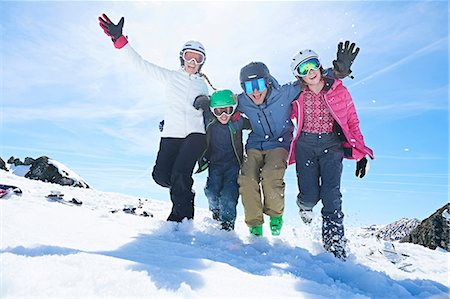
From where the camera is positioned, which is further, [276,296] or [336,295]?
[336,295]

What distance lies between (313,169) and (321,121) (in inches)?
25.6

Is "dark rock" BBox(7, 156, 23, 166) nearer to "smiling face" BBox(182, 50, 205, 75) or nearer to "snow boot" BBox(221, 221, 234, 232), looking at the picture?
"smiling face" BBox(182, 50, 205, 75)

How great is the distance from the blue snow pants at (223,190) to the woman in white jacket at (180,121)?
425 mm

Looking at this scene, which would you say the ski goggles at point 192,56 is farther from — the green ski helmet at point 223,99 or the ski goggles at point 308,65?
the ski goggles at point 308,65

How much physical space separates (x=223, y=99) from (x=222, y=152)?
82cm

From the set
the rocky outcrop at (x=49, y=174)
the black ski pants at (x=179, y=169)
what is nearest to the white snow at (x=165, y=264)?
the black ski pants at (x=179, y=169)

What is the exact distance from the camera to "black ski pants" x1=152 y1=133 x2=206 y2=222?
5.35 m

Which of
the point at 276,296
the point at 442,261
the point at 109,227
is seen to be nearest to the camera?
the point at 276,296

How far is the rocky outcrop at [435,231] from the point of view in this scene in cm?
977

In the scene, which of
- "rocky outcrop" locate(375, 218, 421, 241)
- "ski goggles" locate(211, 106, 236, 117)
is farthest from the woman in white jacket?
"rocky outcrop" locate(375, 218, 421, 241)

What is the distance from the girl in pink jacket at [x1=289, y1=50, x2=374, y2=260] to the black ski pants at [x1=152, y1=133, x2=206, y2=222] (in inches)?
55.7

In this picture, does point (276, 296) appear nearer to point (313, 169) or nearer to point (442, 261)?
point (313, 169)

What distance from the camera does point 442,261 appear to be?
656cm

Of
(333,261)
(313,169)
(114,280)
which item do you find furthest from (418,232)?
(114,280)
